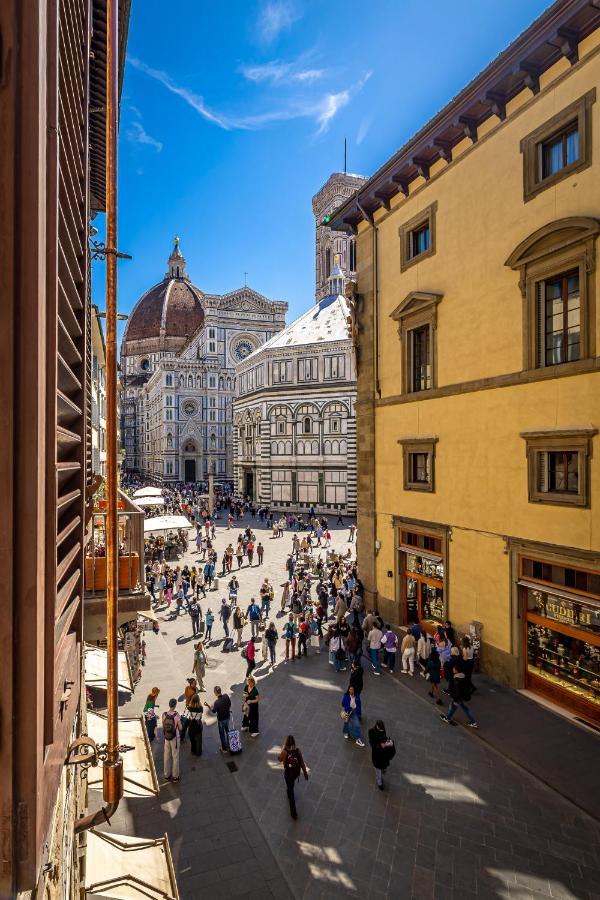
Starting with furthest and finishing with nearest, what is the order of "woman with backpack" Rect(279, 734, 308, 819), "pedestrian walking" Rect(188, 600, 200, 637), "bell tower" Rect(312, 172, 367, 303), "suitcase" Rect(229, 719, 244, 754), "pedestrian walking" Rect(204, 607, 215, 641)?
"bell tower" Rect(312, 172, 367, 303) < "pedestrian walking" Rect(188, 600, 200, 637) < "pedestrian walking" Rect(204, 607, 215, 641) < "suitcase" Rect(229, 719, 244, 754) < "woman with backpack" Rect(279, 734, 308, 819)

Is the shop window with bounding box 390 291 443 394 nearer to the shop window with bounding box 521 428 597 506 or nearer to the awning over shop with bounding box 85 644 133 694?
the shop window with bounding box 521 428 597 506

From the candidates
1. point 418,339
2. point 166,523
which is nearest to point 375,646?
point 418,339

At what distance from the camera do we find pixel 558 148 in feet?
37.8

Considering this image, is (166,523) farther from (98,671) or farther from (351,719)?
(351,719)

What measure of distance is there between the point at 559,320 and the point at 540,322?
1.53ft

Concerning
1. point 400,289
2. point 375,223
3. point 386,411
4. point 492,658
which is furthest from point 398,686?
point 375,223

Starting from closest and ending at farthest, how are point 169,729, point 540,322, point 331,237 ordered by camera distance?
point 169,729
point 540,322
point 331,237

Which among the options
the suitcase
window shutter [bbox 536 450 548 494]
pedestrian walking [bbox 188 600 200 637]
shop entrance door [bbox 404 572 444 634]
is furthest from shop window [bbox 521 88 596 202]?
pedestrian walking [bbox 188 600 200 637]

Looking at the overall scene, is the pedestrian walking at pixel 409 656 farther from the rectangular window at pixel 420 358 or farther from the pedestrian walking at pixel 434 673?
the rectangular window at pixel 420 358

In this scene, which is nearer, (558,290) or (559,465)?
(559,465)

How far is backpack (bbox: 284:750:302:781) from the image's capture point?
27.4ft

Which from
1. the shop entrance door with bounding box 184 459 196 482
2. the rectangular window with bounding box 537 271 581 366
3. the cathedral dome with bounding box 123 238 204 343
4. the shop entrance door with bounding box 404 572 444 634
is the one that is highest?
the cathedral dome with bounding box 123 238 204 343

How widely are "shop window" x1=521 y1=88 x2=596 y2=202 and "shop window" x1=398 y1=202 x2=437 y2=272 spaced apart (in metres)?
3.44

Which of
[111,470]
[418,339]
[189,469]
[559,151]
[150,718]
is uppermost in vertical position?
[559,151]
